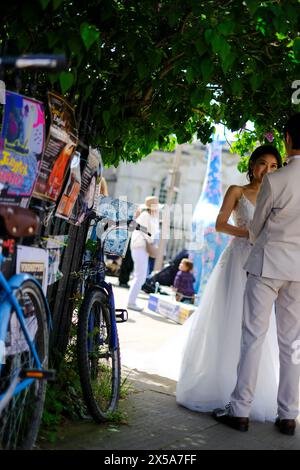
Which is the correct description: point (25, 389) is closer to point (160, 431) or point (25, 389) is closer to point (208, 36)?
point (160, 431)

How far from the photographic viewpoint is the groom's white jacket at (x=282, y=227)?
4242mm

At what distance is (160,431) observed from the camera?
405 centimetres

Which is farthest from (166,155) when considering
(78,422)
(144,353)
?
(78,422)

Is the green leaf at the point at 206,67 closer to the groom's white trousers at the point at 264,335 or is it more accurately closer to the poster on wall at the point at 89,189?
the poster on wall at the point at 89,189

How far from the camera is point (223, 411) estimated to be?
4.50 metres

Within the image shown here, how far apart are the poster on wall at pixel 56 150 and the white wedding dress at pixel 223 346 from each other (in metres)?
1.77

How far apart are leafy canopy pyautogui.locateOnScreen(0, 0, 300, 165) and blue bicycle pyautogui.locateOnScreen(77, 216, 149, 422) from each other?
2.84 feet

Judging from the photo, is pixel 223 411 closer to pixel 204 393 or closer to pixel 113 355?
pixel 204 393

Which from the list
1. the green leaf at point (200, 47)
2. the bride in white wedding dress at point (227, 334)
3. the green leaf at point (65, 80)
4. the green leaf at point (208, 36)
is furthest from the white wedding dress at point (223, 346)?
the green leaf at point (65, 80)

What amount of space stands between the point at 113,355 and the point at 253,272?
1093mm

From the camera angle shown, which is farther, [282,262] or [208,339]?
[208,339]

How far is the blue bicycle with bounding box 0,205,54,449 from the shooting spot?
2859mm

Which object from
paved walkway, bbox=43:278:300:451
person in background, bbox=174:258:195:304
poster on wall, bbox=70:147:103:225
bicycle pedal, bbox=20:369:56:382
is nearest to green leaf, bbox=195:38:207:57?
poster on wall, bbox=70:147:103:225

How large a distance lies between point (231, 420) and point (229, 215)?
1.60 meters
